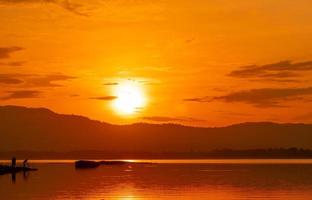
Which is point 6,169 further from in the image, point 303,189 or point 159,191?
point 303,189

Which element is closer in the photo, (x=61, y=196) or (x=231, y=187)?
(x=61, y=196)

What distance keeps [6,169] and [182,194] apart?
223ft

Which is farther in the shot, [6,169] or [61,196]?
[6,169]

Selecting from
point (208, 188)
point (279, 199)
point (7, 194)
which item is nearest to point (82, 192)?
point (7, 194)

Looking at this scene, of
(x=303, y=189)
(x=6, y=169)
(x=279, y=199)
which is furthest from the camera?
(x=6, y=169)

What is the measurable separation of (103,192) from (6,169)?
62.6 metres

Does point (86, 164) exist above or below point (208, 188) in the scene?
above

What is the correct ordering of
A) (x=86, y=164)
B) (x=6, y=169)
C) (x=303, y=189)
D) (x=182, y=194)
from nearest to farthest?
(x=182, y=194), (x=303, y=189), (x=6, y=169), (x=86, y=164)

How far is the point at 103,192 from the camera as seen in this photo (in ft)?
236

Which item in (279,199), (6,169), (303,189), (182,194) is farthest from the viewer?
(6,169)

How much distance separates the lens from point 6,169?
129625mm

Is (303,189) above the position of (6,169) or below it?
below

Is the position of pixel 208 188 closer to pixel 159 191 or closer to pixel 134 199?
pixel 159 191

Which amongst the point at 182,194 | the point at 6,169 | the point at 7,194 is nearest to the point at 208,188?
the point at 182,194
